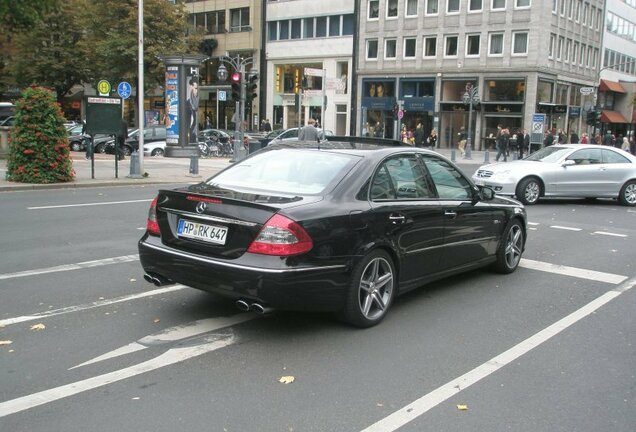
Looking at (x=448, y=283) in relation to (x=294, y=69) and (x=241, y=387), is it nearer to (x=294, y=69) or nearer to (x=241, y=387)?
(x=241, y=387)

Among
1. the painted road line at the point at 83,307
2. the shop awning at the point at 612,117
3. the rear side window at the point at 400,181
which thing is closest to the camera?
the painted road line at the point at 83,307

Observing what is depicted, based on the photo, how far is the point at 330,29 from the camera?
58.3m

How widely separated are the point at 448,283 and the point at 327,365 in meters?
2.97

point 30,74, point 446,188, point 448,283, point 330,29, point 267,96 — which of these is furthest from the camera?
point 267,96

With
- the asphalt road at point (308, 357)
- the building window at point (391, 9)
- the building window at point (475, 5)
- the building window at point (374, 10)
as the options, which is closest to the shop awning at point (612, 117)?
the building window at point (475, 5)

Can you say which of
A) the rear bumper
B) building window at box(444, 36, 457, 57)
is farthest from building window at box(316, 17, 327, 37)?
the rear bumper

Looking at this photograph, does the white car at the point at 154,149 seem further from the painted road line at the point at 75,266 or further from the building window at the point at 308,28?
the building window at the point at 308,28

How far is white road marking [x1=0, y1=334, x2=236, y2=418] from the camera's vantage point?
385 centimetres

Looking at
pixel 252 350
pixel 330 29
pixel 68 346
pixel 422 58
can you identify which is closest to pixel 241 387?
pixel 252 350

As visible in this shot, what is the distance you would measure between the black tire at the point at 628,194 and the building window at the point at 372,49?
137 ft

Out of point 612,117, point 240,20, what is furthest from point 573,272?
point 612,117

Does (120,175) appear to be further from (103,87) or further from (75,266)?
(75,266)

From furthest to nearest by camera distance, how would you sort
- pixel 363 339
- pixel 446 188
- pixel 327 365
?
pixel 446 188
pixel 363 339
pixel 327 365

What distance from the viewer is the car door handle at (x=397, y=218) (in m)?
5.59
